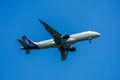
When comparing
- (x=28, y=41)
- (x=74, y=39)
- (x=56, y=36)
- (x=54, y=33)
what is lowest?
(x=74, y=39)

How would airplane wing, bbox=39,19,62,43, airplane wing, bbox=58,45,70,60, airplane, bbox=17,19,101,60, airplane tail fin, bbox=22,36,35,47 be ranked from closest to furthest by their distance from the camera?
airplane wing, bbox=39,19,62,43, airplane, bbox=17,19,101,60, airplane tail fin, bbox=22,36,35,47, airplane wing, bbox=58,45,70,60

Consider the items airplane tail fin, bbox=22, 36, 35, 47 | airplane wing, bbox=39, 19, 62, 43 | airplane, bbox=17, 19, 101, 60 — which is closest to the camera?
airplane wing, bbox=39, 19, 62, 43

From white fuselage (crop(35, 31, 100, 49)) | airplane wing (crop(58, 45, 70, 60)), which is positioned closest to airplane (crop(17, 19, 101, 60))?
white fuselage (crop(35, 31, 100, 49))

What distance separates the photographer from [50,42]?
145 metres

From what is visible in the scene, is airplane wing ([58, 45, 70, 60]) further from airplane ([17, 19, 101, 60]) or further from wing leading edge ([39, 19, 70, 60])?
airplane ([17, 19, 101, 60])

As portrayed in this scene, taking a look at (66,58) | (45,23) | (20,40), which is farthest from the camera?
(66,58)

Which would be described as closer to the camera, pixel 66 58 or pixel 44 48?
pixel 44 48

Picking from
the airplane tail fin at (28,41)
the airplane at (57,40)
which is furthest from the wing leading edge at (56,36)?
the airplane tail fin at (28,41)

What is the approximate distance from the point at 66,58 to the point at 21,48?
18.3m

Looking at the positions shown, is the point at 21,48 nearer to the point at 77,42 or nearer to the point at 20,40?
the point at 20,40

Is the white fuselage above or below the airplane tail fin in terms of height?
below

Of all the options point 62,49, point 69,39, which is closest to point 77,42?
point 69,39

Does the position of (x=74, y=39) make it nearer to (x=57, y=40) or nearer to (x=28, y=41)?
(x=57, y=40)

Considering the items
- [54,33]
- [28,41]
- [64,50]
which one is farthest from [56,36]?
[28,41]
